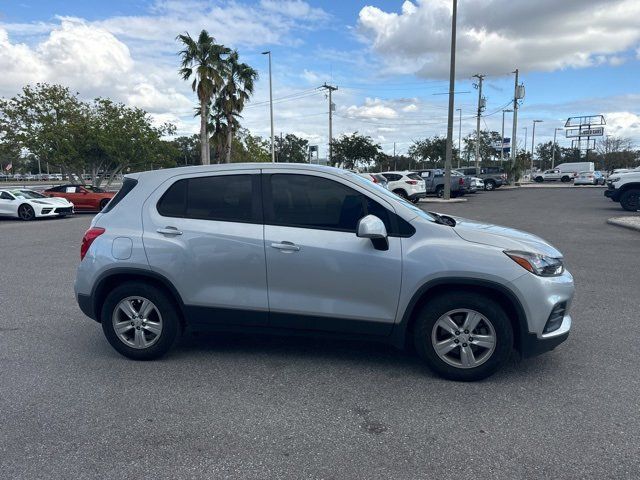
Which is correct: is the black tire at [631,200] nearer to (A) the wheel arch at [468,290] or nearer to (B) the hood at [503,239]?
(B) the hood at [503,239]

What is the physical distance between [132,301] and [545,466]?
3.46 metres

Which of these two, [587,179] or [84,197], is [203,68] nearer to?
[84,197]

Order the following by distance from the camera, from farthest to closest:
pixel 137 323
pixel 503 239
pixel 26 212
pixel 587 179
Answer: pixel 587 179
pixel 26 212
pixel 137 323
pixel 503 239

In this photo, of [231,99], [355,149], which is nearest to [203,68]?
[231,99]

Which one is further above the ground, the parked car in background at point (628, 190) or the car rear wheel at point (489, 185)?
the parked car in background at point (628, 190)

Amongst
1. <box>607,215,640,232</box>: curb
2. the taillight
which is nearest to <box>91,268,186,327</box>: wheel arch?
the taillight

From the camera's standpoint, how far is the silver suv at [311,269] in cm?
374

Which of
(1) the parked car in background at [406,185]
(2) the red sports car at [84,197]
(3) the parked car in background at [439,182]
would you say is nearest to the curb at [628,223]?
(1) the parked car in background at [406,185]

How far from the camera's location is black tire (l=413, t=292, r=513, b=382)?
147 inches

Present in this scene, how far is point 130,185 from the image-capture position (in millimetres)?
4520

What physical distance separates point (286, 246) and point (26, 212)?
19.5m

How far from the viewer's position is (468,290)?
381 cm

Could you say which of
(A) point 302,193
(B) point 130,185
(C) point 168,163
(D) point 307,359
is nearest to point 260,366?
(D) point 307,359

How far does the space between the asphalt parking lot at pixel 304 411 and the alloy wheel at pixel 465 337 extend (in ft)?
0.72
